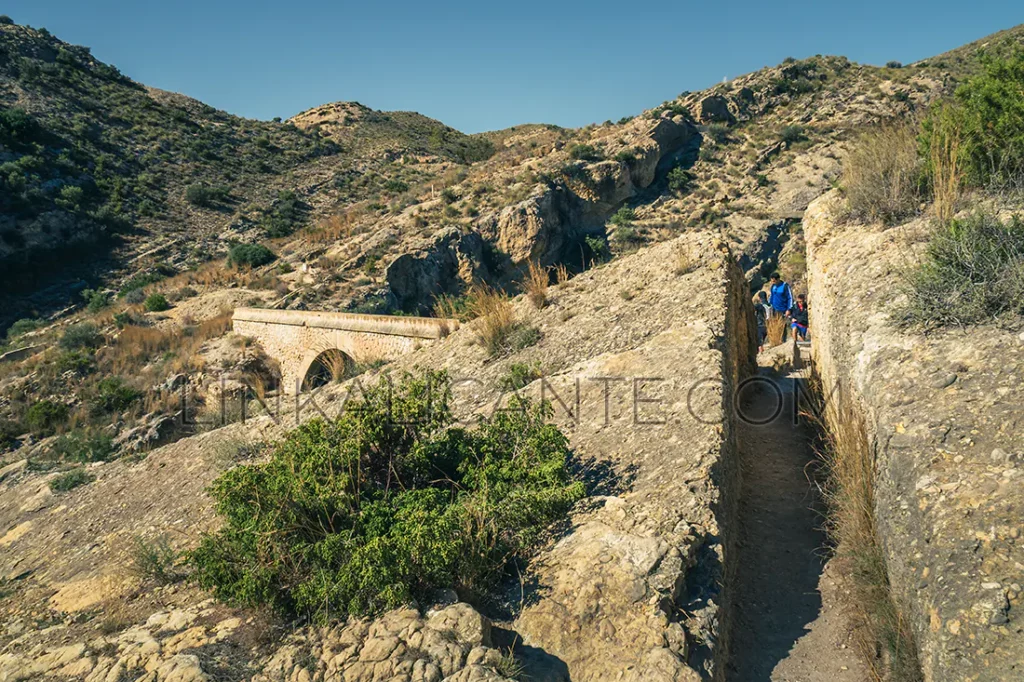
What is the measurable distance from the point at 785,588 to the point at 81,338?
2206cm

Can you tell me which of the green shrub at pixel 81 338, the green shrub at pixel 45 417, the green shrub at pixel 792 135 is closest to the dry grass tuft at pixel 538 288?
the green shrub at pixel 45 417

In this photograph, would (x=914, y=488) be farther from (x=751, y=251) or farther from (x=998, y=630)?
(x=751, y=251)

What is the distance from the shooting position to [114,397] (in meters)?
16.0

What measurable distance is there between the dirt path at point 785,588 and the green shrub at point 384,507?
4.89 feet

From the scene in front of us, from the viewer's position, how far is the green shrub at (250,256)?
84.0ft

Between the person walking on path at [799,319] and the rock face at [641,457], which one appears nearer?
the rock face at [641,457]

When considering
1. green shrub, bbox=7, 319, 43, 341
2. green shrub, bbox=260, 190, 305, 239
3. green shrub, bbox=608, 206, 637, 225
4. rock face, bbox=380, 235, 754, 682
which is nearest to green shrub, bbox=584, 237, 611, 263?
green shrub, bbox=608, 206, 637, 225

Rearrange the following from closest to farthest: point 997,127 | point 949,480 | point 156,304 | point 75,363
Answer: point 949,480 < point 997,127 < point 75,363 < point 156,304

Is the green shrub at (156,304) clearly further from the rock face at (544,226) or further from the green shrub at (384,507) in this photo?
the green shrub at (384,507)

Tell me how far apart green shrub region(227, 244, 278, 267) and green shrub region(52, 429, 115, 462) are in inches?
501

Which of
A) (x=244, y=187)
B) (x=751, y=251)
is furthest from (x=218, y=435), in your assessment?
(x=244, y=187)

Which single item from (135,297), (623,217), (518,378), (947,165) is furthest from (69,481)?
(623,217)

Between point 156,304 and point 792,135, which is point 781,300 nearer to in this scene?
point 156,304

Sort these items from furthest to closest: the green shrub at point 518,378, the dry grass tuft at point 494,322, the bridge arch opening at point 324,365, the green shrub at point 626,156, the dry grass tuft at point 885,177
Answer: the green shrub at point 626,156, the bridge arch opening at point 324,365, the dry grass tuft at point 494,322, the dry grass tuft at point 885,177, the green shrub at point 518,378
